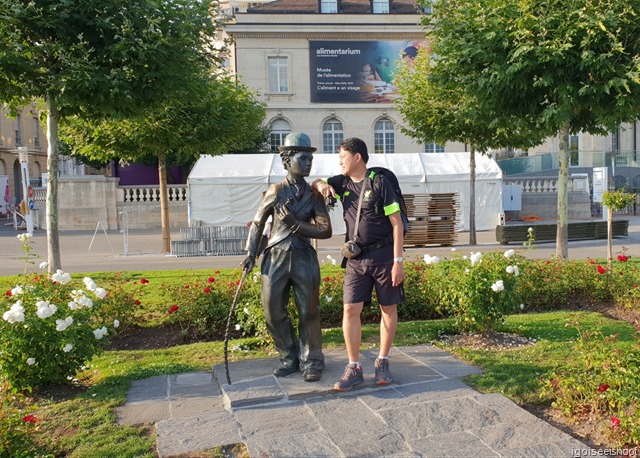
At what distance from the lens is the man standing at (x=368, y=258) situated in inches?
181

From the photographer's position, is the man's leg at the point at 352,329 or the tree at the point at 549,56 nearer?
the man's leg at the point at 352,329

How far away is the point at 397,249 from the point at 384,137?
36.5 m

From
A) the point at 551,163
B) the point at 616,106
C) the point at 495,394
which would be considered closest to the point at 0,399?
the point at 495,394

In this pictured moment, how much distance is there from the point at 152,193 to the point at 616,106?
2488 cm

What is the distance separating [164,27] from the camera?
8.69 meters

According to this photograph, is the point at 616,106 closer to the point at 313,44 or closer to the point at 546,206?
the point at 546,206

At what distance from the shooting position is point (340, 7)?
40.2 m

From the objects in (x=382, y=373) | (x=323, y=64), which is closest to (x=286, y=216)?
(x=382, y=373)

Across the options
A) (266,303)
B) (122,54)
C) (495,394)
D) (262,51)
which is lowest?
(495,394)

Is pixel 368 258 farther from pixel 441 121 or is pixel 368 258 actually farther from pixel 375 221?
pixel 441 121

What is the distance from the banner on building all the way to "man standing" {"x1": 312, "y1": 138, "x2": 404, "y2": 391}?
3433 centimetres

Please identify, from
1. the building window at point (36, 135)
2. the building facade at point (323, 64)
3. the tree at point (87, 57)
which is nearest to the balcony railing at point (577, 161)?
the building facade at point (323, 64)

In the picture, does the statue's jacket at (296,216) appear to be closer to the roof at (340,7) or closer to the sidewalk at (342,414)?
the sidewalk at (342,414)

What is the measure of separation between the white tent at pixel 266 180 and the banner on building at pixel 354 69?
16285 millimetres
